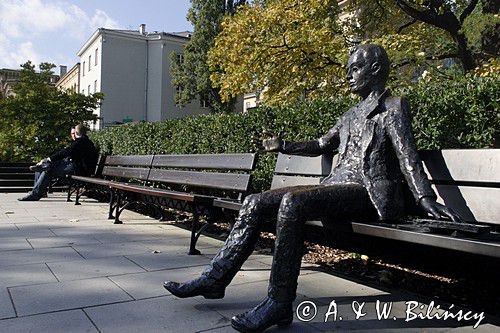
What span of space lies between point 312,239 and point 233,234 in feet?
3.33

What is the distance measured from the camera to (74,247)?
5.02 m

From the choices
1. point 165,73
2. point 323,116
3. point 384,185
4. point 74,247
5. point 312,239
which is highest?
point 165,73

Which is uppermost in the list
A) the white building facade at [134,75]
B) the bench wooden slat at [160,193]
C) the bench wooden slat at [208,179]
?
the white building facade at [134,75]

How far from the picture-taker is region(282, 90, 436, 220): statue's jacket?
110 inches

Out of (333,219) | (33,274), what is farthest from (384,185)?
(33,274)

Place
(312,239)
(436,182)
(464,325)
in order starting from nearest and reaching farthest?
(464,325) → (436,182) → (312,239)

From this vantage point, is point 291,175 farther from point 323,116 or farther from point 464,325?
point 464,325

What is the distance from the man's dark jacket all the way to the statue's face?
8058mm

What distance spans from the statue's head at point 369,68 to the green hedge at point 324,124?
3.91ft

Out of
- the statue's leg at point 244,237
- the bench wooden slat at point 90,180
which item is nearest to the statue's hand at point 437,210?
the statue's leg at point 244,237

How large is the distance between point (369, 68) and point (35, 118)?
46.1 feet

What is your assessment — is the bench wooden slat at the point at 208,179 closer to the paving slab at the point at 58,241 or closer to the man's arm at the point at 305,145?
the man's arm at the point at 305,145

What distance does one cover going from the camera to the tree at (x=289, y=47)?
12.0 meters

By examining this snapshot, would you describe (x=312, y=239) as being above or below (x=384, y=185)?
below
